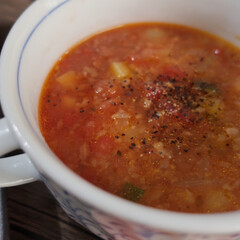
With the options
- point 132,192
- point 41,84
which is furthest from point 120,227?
point 41,84

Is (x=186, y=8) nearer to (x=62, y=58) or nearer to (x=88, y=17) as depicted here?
(x=88, y=17)

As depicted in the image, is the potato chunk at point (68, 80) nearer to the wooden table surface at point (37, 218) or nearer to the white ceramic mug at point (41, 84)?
the white ceramic mug at point (41, 84)

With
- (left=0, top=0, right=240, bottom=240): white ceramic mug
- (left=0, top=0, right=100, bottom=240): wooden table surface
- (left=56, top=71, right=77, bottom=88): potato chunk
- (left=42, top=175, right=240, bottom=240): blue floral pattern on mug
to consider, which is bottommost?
(left=0, top=0, right=100, bottom=240): wooden table surface

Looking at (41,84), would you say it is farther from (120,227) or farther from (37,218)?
(120,227)

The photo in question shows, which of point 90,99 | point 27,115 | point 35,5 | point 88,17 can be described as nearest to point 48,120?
point 90,99

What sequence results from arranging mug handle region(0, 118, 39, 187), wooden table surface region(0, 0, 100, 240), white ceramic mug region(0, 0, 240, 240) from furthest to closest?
1. wooden table surface region(0, 0, 100, 240)
2. mug handle region(0, 118, 39, 187)
3. white ceramic mug region(0, 0, 240, 240)

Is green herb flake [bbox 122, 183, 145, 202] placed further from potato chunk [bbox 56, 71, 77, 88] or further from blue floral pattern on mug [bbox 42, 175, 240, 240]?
potato chunk [bbox 56, 71, 77, 88]

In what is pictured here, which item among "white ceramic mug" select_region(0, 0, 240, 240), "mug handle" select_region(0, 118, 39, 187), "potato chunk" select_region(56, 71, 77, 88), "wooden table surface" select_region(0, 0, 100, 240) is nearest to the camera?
"white ceramic mug" select_region(0, 0, 240, 240)

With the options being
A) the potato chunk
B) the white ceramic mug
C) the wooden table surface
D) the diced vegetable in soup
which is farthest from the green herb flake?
the potato chunk
